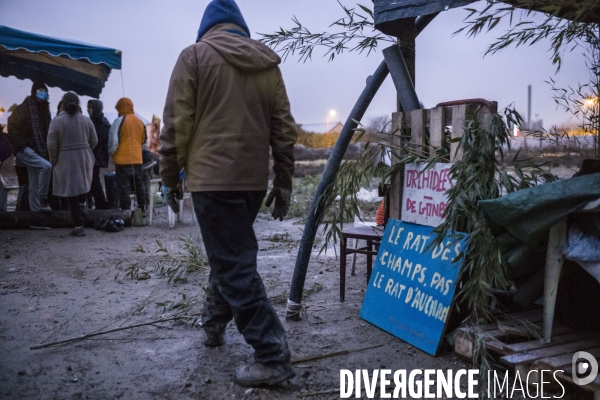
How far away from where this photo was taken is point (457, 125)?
340 centimetres

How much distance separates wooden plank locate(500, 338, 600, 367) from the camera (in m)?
2.78

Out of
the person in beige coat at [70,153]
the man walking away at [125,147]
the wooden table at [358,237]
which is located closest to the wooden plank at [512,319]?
the wooden table at [358,237]

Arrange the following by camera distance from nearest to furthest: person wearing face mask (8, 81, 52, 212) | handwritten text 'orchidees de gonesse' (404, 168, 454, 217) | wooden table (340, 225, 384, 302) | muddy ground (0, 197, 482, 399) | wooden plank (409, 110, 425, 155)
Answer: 1. muddy ground (0, 197, 482, 399)
2. handwritten text 'orchidees de gonesse' (404, 168, 454, 217)
3. wooden plank (409, 110, 425, 155)
4. wooden table (340, 225, 384, 302)
5. person wearing face mask (8, 81, 52, 212)

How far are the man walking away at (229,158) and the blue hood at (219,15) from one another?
13 centimetres

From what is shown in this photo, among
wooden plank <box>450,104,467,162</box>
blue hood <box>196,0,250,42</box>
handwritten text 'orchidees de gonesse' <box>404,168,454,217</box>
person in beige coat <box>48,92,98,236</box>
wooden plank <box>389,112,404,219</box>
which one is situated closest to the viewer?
blue hood <box>196,0,250,42</box>

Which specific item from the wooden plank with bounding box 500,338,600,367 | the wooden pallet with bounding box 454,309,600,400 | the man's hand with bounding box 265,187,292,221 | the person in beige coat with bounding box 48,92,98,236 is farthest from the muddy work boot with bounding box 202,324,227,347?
the person in beige coat with bounding box 48,92,98,236

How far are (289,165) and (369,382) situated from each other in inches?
58.3

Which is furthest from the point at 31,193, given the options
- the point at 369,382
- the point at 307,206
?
the point at 369,382

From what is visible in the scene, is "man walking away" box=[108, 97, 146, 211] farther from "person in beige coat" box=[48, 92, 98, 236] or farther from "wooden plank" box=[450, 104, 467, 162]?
"wooden plank" box=[450, 104, 467, 162]

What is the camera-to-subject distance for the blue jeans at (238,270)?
2.94 metres

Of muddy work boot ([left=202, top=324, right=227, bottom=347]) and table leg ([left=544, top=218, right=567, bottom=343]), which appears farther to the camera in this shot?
muddy work boot ([left=202, top=324, right=227, bottom=347])

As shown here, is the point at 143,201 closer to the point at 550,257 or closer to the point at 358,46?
the point at 358,46

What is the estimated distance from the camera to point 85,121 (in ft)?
26.3

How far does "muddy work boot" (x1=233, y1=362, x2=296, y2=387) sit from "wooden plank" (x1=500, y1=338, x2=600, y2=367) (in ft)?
4.27
